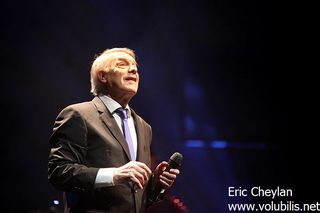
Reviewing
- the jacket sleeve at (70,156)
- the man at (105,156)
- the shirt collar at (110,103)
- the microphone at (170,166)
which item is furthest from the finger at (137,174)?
the shirt collar at (110,103)

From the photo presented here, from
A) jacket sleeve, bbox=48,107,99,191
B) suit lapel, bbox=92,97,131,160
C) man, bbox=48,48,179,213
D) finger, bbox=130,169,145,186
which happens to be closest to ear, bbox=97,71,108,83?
man, bbox=48,48,179,213

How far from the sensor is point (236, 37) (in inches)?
154

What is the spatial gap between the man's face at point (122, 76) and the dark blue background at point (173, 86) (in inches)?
69.2

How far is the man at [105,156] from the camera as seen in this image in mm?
1506

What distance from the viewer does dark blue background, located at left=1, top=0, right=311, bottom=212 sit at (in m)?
3.58

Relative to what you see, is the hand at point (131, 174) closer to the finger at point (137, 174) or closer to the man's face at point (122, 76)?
the finger at point (137, 174)

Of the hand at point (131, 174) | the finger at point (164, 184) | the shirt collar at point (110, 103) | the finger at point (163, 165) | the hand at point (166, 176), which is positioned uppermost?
the shirt collar at point (110, 103)

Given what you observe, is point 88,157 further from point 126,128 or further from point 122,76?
point 122,76

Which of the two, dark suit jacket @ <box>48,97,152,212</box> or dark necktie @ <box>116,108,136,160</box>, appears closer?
dark suit jacket @ <box>48,97,152,212</box>

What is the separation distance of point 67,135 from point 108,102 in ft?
0.98

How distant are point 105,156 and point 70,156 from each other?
0.14 metres

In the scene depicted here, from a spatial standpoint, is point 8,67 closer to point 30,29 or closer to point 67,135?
point 30,29

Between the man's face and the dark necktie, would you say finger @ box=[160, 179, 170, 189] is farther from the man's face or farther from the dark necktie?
the man's face

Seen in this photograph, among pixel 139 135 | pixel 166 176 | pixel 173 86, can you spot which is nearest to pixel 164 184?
pixel 166 176
